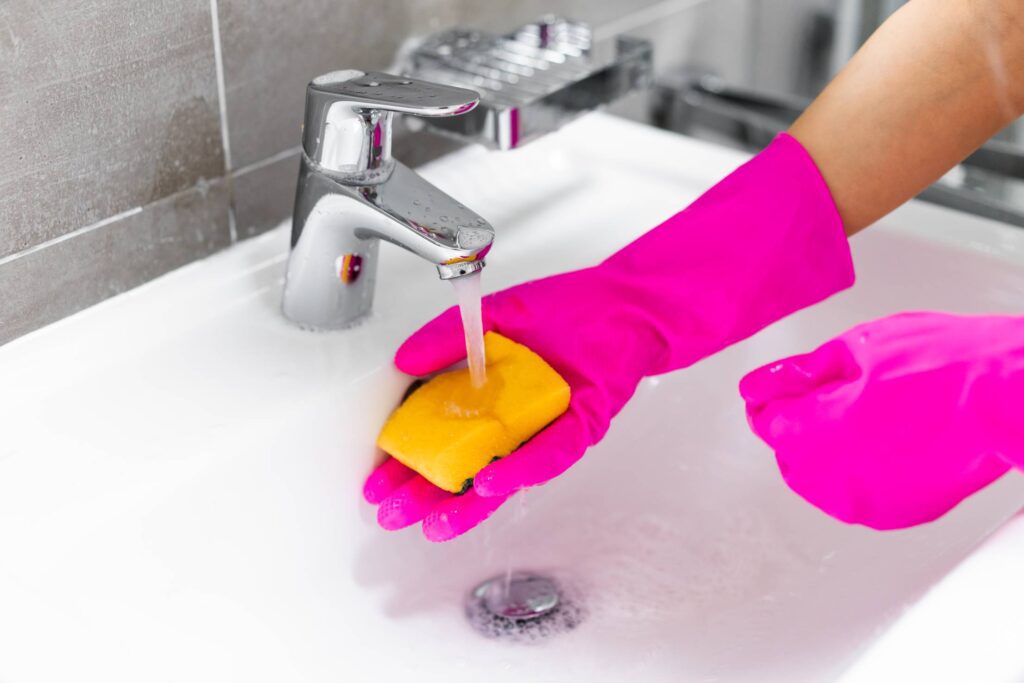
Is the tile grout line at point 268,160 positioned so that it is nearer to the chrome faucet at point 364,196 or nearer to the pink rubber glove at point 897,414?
the chrome faucet at point 364,196

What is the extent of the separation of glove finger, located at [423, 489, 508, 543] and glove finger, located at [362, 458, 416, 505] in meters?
0.04

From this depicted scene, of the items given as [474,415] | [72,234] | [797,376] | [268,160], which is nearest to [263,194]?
[268,160]

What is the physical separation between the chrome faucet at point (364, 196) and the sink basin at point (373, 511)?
0.19 ft

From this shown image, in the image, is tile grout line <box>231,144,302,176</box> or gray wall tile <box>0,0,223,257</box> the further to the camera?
tile grout line <box>231,144,302,176</box>

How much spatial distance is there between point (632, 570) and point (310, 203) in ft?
1.00

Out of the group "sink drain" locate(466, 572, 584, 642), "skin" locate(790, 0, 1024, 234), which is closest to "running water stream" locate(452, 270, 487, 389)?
"sink drain" locate(466, 572, 584, 642)

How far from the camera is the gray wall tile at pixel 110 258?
66 centimetres

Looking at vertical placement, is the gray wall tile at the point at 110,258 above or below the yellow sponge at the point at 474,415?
above

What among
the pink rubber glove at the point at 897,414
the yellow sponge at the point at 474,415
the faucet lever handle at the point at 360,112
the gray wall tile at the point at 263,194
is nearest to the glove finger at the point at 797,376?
the pink rubber glove at the point at 897,414

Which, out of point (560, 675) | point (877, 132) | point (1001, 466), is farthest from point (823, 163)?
point (560, 675)

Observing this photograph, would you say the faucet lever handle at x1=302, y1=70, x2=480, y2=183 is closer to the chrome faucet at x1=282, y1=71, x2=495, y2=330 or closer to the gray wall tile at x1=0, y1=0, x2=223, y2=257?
the chrome faucet at x1=282, y1=71, x2=495, y2=330

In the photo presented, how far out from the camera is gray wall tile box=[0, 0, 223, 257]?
62cm

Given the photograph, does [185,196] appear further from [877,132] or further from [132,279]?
[877,132]

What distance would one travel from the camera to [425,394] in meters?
0.68
